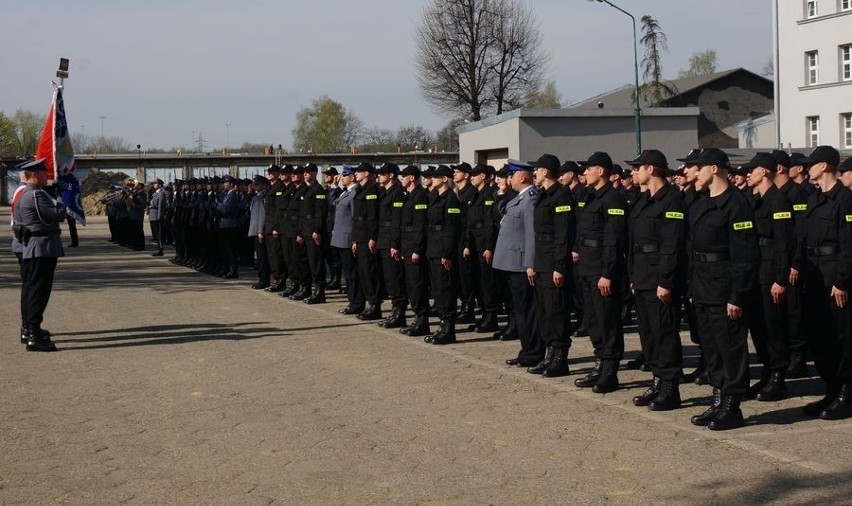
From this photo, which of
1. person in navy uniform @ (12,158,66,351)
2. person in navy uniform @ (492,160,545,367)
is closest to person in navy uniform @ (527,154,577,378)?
person in navy uniform @ (492,160,545,367)

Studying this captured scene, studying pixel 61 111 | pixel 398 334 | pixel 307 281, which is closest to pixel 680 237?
pixel 398 334

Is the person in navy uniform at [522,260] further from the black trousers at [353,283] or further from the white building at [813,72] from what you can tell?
the white building at [813,72]

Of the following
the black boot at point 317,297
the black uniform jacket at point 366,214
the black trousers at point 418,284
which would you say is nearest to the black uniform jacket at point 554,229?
the black trousers at point 418,284

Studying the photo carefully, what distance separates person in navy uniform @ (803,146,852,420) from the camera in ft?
26.8

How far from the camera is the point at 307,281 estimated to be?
674 inches

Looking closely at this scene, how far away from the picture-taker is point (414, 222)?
12.8 m

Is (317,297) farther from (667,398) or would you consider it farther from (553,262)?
(667,398)

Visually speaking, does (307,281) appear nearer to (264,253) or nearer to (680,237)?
(264,253)

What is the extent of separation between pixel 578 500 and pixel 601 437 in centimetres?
158

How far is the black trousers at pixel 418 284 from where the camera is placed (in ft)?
42.1

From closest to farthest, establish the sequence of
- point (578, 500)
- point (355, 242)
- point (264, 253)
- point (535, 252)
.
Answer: point (578, 500) → point (535, 252) → point (355, 242) → point (264, 253)

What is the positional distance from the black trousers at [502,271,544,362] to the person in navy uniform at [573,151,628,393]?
3.20ft

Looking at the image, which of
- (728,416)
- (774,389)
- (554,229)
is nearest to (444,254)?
(554,229)

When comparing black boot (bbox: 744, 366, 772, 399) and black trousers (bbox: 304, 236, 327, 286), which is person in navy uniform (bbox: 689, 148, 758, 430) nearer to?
black boot (bbox: 744, 366, 772, 399)
